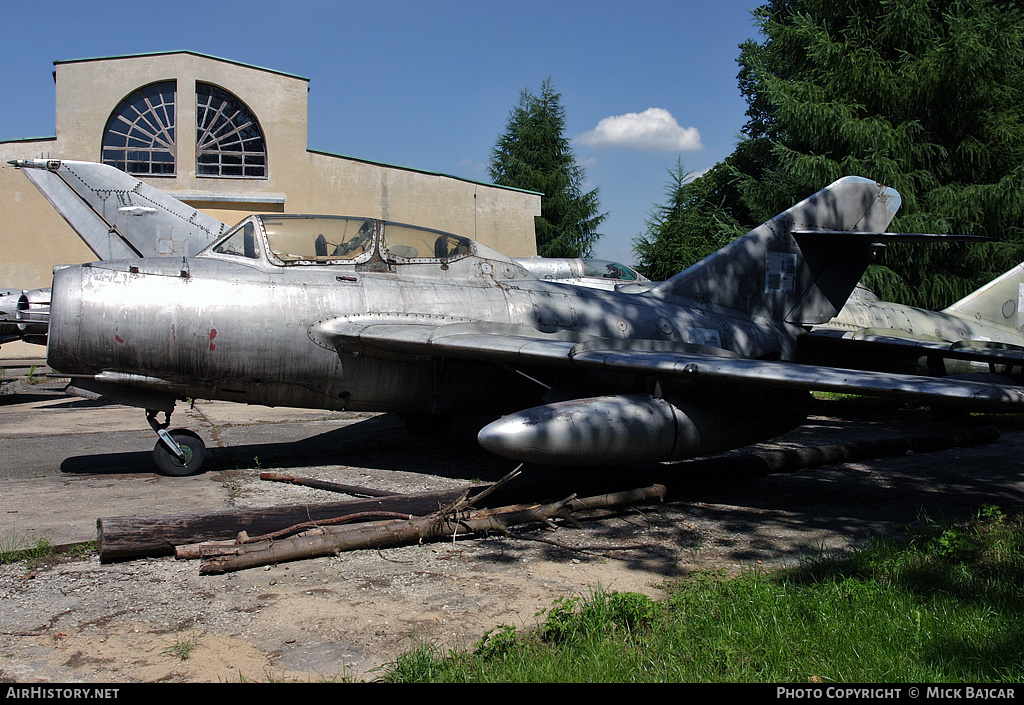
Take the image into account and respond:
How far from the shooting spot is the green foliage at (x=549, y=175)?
139 ft

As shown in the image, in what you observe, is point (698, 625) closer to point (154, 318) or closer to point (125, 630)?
point (125, 630)

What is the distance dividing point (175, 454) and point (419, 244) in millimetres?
3619

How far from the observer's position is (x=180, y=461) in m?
7.91

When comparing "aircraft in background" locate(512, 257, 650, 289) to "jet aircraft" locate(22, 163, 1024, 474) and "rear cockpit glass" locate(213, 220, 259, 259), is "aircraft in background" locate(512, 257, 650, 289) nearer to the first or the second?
"jet aircraft" locate(22, 163, 1024, 474)

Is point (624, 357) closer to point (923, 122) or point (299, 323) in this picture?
point (299, 323)

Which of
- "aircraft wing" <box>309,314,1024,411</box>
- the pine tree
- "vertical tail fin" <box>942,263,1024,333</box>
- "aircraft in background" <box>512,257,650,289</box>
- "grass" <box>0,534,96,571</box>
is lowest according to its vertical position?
"grass" <box>0,534,96,571</box>

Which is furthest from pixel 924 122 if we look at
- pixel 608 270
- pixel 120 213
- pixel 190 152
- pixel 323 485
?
pixel 190 152

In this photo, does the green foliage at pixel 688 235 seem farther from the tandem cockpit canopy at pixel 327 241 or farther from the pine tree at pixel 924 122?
the tandem cockpit canopy at pixel 327 241

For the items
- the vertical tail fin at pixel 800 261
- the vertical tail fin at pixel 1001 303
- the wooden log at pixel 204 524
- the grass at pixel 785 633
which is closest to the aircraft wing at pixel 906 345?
the vertical tail fin at pixel 800 261

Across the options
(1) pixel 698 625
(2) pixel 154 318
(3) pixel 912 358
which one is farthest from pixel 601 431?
(3) pixel 912 358

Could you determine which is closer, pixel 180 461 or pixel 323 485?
pixel 323 485

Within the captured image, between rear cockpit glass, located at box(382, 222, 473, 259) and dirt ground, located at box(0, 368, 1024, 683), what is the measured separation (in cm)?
256

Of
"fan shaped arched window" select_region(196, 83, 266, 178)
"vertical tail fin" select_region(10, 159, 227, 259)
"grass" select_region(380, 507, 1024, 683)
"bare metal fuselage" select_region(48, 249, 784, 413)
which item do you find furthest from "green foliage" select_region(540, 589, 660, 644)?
"fan shaped arched window" select_region(196, 83, 266, 178)

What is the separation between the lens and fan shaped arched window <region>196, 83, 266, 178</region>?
2544 cm
